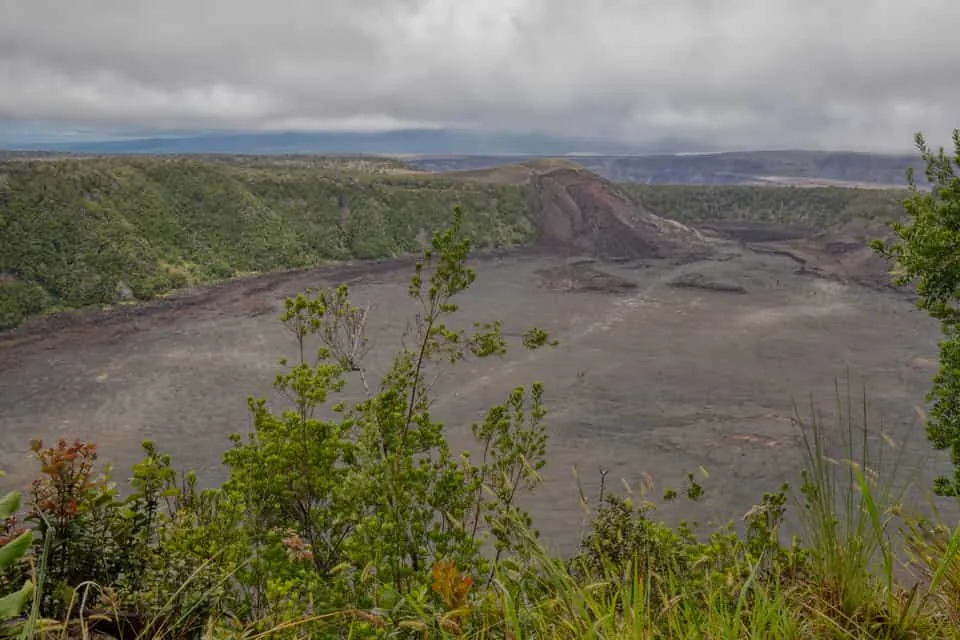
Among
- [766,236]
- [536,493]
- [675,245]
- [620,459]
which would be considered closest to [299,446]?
[536,493]

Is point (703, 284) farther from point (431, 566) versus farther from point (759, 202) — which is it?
point (431, 566)

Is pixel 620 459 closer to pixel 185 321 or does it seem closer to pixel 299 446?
pixel 299 446

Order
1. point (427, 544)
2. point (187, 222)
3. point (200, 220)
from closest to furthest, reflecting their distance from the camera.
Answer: point (427, 544)
point (187, 222)
point (200, 220)

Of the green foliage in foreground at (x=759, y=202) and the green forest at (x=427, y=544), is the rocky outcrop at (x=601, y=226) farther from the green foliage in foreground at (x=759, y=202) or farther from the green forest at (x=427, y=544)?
the green forest at (x=427, y=544)

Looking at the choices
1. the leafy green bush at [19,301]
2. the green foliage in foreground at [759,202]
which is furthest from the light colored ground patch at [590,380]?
the green foliage in foreground at [759,202]

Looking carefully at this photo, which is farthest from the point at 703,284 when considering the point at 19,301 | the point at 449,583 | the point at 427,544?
the point at 449,583

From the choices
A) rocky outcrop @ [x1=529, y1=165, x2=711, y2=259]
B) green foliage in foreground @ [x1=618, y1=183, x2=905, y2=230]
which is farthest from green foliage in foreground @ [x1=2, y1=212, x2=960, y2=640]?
green foliage in foreground @ [x1=618, y1=183, x2=905, y2=230]
